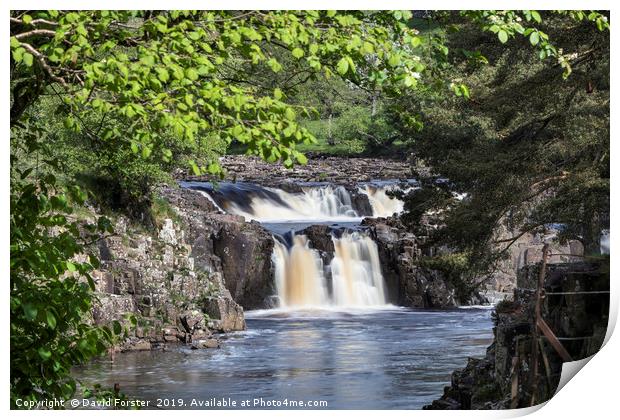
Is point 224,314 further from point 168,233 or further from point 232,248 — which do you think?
point 232,248

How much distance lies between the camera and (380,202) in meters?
14.3

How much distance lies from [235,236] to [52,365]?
377 inches

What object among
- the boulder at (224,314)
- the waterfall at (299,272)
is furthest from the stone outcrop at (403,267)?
the boulder at (224,314)

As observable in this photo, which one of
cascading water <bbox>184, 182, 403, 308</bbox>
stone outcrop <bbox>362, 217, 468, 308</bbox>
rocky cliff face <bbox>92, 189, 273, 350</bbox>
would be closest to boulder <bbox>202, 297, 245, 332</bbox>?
rocky cliff face <bbox>92, 189, 273, 350</bbox>

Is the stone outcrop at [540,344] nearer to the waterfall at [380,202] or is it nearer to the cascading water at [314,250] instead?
Answer: the waterfall at [380,202]

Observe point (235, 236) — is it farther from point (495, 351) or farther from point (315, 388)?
point (315, 388)

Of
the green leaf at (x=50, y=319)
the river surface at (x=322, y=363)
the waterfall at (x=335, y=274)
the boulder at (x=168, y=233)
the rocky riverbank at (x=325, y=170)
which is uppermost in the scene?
the rocky riverbank at (x=325, y=170)

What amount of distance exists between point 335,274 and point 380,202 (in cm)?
121

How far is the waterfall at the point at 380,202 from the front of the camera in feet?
42.8

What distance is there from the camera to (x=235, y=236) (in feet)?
46.5

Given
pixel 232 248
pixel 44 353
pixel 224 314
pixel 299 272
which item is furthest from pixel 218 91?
pixel 299 272

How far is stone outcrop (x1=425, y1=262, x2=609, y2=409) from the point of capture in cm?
641

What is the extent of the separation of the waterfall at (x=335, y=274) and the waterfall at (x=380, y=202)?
0.42 meters
